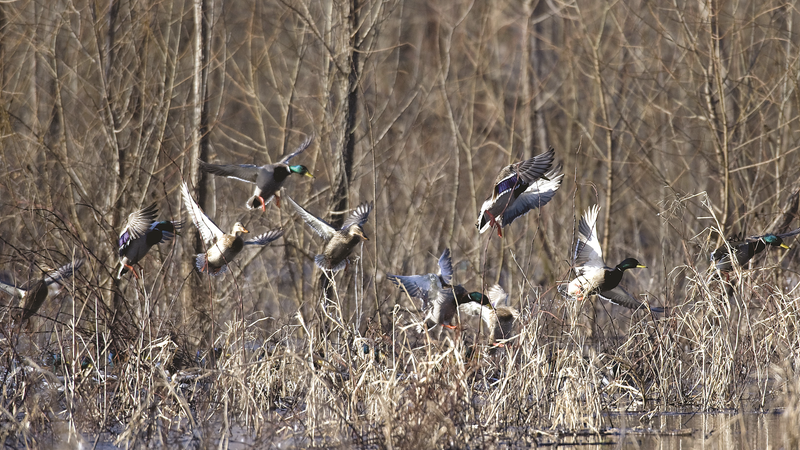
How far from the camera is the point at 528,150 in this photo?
11.2 meters

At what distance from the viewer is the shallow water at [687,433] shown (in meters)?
5.28

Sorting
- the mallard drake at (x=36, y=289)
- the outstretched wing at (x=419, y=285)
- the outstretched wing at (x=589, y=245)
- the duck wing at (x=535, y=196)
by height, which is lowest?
the mallard drake at (x=36, y=289)

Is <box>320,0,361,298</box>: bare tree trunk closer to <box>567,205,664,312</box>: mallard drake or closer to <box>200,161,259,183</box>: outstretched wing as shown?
<box>200,161,259,183</box>: outstretched wing

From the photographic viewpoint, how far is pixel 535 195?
23.0 ft

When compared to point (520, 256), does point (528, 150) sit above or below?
above

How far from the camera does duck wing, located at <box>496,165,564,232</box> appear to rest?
22.0 ft

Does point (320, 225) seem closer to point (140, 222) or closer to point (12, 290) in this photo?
point (140, 222)

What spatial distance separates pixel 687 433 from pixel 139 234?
12.8ft

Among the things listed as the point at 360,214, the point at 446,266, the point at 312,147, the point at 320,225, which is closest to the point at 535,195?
the point at 446,266

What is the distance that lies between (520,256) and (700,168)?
15.1 feet

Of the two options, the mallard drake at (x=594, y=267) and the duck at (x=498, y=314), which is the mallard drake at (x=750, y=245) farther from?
the duck at (x=498, y=314)

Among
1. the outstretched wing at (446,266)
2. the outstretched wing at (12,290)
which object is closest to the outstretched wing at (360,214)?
the outstretched wing at (446,266)

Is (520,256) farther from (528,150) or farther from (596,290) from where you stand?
(596,290)

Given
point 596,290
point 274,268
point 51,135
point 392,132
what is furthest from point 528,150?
point 51,135
